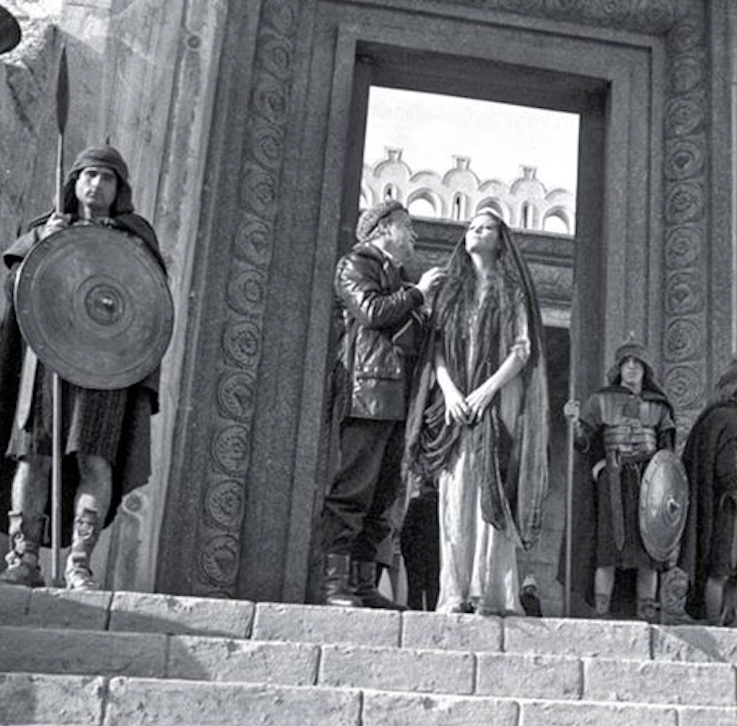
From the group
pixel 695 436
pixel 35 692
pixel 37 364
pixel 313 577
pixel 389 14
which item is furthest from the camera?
pixel 389 14

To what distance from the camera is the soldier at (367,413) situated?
7.21 m

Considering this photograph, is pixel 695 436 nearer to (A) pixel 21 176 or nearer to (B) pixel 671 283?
(B) pixel 671 283

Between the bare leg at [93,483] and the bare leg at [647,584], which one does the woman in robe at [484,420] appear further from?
the bare leg at [647,584]

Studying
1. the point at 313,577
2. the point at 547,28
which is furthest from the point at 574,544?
the point at 547,28

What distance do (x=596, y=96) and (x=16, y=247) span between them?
6.05 m

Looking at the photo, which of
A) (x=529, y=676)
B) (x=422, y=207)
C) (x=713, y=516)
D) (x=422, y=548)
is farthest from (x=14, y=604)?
(x=422, y=207)

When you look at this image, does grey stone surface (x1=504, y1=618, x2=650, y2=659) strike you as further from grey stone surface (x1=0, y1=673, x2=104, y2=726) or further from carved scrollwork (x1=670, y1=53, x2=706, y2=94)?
carved scrollwork (x1=670, y1=53, x2=706, y2=94)

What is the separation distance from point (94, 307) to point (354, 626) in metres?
1.78

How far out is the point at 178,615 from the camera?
584cm

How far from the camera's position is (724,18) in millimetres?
11398

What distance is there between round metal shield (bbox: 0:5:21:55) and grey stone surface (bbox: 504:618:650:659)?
377 centimetres

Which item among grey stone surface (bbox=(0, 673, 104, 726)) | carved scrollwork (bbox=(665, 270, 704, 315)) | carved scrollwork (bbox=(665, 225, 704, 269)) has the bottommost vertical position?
→ grey stone surface (bbox=(0, 673, 104, 726))

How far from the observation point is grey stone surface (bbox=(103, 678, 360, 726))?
192 inches

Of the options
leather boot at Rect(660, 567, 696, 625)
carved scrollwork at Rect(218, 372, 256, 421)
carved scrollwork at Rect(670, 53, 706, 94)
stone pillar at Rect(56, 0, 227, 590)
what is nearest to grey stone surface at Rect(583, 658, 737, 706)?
leather boot at Rect(660, 567, 696, 625)
